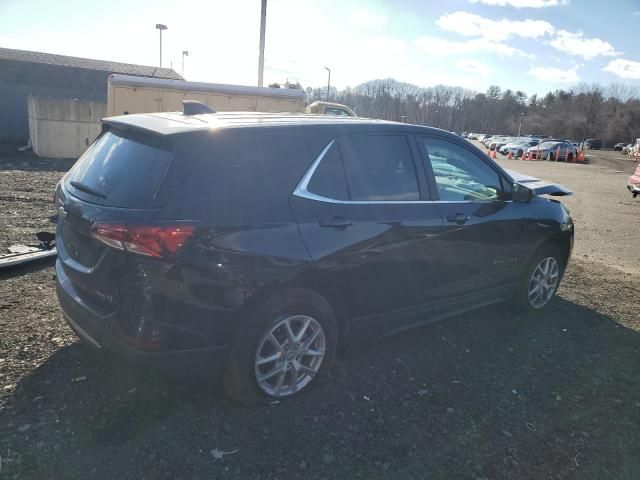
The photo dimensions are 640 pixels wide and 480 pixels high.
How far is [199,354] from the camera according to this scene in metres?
2.63

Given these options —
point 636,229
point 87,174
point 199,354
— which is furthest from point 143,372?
point 636,229

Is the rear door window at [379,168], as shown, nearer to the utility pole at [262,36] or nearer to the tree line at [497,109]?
the utility pole at [262,36]

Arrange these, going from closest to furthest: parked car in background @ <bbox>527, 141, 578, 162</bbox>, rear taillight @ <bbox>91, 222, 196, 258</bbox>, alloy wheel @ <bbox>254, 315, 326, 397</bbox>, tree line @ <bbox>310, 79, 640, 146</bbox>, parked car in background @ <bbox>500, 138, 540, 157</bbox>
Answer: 1. rear taillight @ <bbox>91, 222, 196, 258</bbox>
2. alloy wheel @ <bbox>254, 315, 326, 397</bbox>
3. parked car in background @ <bbox>527, 141, 578, 162</bbox>
4. parked car in background @ <bbox>500, 138, 540, 157</bbox>
5. tree line @ <bbox>310, 79, 640, 146</bbox>

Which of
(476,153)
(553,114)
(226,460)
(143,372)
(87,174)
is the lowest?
→ (226,460)

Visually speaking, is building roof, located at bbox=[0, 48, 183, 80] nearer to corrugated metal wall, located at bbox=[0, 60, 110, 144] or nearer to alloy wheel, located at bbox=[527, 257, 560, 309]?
corrugated metal wall, located at bbox=[0, 60, 110, 144]

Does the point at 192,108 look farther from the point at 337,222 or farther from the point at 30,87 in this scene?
the point at 30,87

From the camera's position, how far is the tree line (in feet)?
275

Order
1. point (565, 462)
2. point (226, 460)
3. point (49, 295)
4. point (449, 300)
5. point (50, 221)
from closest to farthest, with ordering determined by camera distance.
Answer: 1. point (226, 460)
2. point (565, 462)
3. point (449, 300)
4. point (49, 295)
5. point (50, 221)

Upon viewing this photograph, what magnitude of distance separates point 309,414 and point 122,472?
1106mm

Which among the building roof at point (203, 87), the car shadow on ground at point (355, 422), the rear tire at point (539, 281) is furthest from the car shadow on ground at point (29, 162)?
the rear tire at point (539, 281)

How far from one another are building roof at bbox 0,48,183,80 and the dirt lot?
25612mm

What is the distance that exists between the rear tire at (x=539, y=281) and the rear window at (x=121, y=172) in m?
3.56

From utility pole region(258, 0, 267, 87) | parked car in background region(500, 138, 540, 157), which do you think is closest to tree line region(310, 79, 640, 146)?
parked car in background region(500, 138, 540, 157)

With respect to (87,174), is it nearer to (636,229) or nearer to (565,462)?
(565,462)
